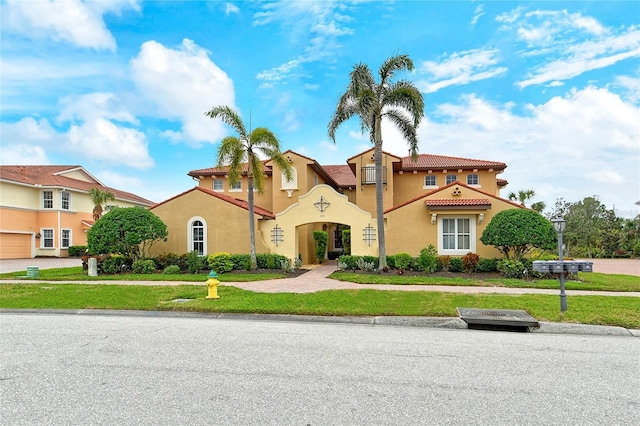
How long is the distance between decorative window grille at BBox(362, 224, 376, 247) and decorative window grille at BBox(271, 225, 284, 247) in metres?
4.32

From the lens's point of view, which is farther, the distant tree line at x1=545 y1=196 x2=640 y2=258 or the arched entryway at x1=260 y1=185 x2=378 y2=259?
the distant tree line at x1=545 y1=196 x2=640 y2=258

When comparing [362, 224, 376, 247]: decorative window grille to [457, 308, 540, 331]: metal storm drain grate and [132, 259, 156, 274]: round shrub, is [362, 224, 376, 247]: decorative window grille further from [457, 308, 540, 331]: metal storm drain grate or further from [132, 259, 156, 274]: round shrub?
[457, 308, 540, 331]: metal storm drain grate

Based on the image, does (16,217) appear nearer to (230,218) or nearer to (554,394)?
(230,218)

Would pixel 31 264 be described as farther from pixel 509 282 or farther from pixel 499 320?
pixel 499 320

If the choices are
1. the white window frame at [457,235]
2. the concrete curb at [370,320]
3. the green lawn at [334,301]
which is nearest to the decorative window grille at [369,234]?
the white window frame at [457,235]

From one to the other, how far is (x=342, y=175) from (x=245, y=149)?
1363 cm

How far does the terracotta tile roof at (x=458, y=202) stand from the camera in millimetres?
18703

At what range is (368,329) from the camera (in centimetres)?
829

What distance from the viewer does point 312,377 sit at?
5117 millimetres

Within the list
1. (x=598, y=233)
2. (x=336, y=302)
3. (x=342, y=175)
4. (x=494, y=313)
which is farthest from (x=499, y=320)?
(x=598, y=233)

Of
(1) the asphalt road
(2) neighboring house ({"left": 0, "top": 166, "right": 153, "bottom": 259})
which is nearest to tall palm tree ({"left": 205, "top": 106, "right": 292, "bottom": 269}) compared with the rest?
(1) the asphalt road

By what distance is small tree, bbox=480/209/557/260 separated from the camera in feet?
53.9

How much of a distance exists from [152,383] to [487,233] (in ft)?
51.3

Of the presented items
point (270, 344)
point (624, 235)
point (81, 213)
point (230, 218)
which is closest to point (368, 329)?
point (270, 344)
